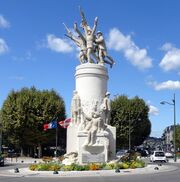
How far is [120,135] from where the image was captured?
68875 mm

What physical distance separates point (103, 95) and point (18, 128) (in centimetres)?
3138

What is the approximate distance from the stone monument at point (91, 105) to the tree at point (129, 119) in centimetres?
3296

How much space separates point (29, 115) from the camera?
6219 cm

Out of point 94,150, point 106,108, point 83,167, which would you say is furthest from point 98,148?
point 83,167

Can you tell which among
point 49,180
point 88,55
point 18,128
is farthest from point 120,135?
point 49,180

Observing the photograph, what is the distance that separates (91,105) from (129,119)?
36.4 meters

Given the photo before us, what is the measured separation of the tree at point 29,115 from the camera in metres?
62.1

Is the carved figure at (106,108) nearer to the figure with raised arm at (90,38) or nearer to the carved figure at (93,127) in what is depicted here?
the carved figure at (93,127)

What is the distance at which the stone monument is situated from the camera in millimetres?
30719

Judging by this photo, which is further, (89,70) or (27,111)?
(27,111)

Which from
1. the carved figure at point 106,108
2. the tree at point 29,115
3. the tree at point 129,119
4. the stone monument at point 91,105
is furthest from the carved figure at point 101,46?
the tree at point 129,119

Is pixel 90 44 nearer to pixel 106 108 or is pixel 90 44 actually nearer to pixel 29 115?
pixel 106 108

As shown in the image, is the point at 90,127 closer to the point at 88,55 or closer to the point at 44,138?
the point at 88,55

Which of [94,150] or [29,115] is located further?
[29,115]
